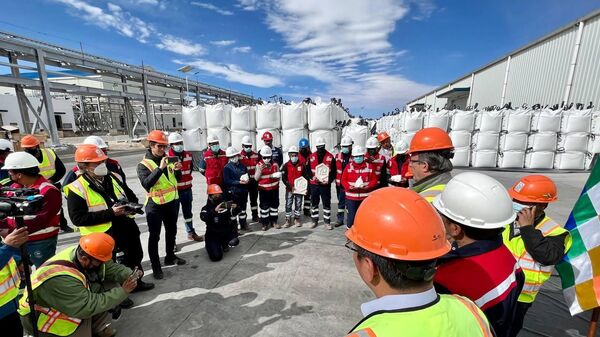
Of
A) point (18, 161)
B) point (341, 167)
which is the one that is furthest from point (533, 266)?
point (18, 161)

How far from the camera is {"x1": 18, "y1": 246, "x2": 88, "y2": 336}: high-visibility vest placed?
191 centimetres

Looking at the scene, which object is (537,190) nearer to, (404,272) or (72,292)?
(404,272)

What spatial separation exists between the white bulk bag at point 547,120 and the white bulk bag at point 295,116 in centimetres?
890

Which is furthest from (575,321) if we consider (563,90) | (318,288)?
(563,90)

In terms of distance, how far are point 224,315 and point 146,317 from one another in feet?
2.59

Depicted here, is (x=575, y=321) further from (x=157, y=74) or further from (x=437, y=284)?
(x=157, y=74)

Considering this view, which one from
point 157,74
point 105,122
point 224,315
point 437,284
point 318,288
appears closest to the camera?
point 437,284

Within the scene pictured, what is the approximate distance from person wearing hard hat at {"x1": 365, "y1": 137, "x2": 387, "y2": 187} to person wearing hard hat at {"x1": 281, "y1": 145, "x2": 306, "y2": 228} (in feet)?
4.29

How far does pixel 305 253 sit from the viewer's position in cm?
411

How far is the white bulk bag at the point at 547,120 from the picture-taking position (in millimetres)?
9820

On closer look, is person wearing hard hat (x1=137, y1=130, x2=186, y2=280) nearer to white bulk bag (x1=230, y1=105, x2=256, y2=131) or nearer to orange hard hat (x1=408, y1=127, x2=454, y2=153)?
orange hard hat (x1=408, y1=127, x2=454, y2=153)

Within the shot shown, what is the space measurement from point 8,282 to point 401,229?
2.44 m

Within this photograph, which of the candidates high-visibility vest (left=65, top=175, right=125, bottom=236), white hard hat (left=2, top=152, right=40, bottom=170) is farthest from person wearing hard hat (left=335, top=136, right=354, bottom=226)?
white hard hat (left=2, top=152, right=40, bottom=170)

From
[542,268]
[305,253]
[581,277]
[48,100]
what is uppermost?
[48,100]
